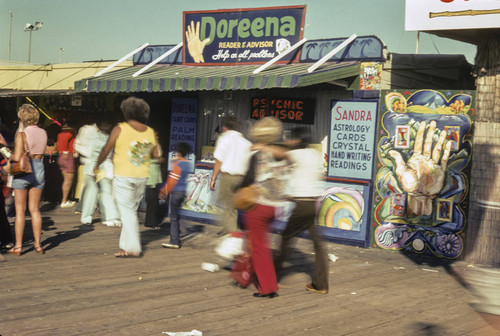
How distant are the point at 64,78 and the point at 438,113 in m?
12.3

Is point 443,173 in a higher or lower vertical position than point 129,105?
lower

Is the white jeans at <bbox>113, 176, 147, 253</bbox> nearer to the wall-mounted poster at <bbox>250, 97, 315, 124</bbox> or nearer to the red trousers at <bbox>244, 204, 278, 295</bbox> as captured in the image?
the red trousers at <bbox>244, 204, 278, 295</bbox>

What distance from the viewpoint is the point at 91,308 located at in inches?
244

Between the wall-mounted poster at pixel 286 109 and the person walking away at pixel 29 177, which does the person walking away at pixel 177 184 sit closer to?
the person walking away at pixel 29 177

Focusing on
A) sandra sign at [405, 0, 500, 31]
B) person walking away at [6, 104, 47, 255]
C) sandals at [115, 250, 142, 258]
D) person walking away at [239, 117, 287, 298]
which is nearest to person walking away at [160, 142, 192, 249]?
sandals at [115, 250, 142, 258]

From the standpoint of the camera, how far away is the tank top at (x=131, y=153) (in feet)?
27.8

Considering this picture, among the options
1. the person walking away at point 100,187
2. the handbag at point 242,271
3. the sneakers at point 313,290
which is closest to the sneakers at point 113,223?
the person walking away at point 100,187

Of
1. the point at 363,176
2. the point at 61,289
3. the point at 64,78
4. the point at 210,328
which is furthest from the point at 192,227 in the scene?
the point at 64,78

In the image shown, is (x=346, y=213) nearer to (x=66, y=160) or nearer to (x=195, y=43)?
(x=195, y=43)

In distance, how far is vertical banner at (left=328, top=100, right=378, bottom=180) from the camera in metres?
10.7

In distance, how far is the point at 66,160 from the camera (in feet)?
45.9

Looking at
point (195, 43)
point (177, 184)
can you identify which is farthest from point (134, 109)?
point (195, 43)

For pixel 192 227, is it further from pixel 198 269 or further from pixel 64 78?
pixel 64 78

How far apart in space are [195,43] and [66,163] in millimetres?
3710
